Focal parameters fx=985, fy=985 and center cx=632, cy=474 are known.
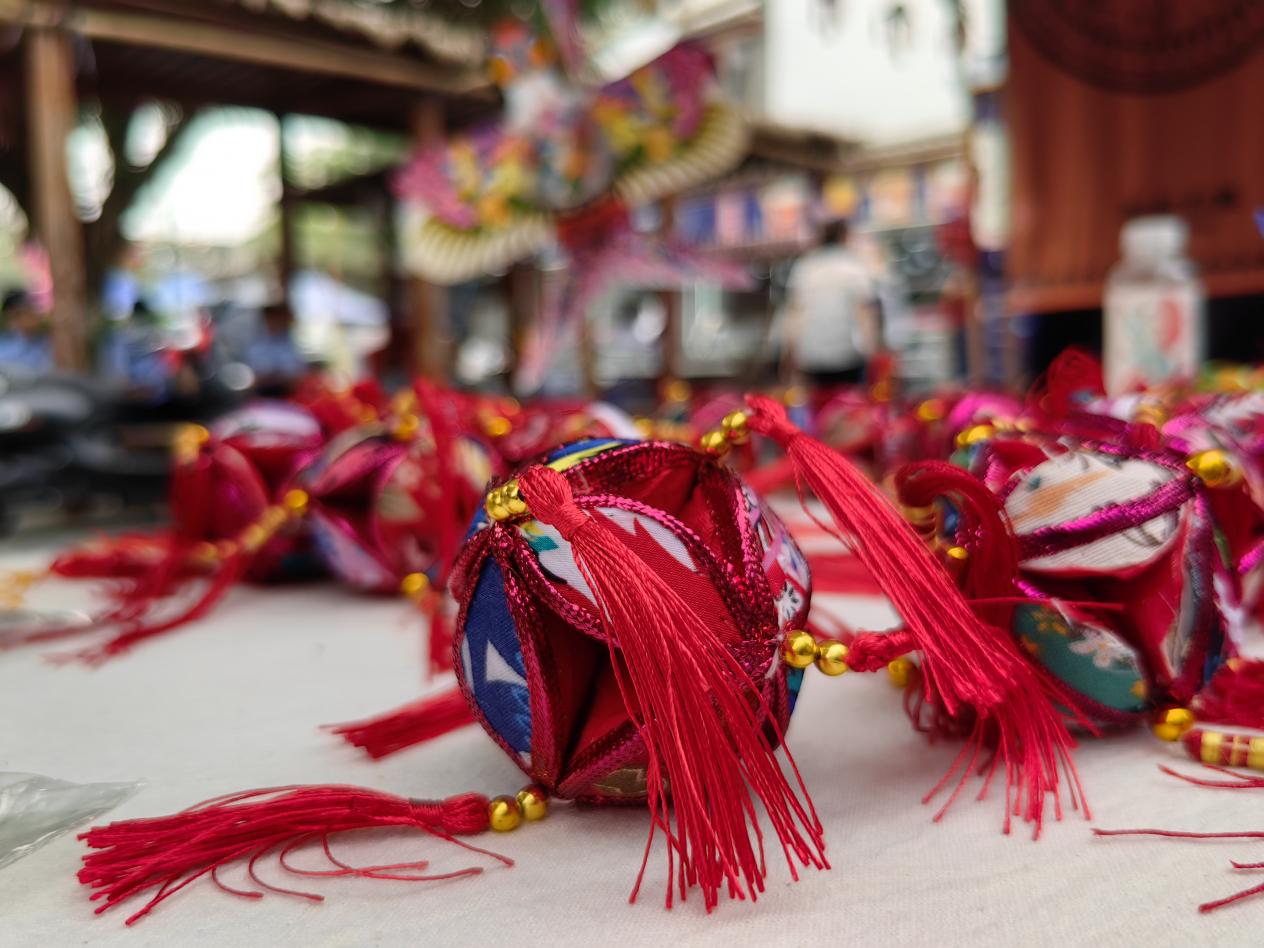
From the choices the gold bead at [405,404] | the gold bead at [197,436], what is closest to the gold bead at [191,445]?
the gold bead at [197,436]

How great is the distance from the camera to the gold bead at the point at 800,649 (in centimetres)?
54

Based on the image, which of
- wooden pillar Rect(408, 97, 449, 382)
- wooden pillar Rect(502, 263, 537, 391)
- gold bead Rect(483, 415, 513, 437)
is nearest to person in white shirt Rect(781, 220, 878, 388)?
wooden pillar Rect(408, 97, 449, 382)

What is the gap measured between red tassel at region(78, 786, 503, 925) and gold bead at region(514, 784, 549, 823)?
2 cm

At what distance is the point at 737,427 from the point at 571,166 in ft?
6.73

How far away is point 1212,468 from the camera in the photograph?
65 cm

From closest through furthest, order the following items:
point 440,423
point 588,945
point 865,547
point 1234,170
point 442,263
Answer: point 588,945 → point 865,547 → point 440,423 → point 442,263 → point 1234,170

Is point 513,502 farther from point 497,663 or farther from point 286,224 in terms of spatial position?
point 286,224

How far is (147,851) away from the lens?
532mm

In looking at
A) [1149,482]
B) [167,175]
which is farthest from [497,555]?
[167,175]

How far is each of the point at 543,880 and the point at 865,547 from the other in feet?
0.83

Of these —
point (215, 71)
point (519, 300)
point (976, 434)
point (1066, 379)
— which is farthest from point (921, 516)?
point (519, 300)

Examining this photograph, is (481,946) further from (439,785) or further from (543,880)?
(439,785)

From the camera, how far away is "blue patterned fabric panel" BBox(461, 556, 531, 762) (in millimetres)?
562

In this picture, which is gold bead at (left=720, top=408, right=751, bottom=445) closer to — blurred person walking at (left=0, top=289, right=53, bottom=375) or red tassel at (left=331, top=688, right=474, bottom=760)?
red tassel at (left=331, top=688, right=474, bottom=760)
